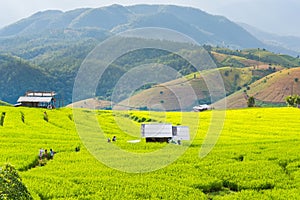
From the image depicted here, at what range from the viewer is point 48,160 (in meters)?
29.8

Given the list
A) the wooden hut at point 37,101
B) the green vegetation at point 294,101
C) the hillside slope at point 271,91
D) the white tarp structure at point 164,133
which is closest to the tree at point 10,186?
the white tarp structure at point 164,133

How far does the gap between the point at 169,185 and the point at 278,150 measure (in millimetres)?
14590

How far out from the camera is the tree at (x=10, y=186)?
1305 centimetres

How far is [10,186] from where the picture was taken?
1315 cm

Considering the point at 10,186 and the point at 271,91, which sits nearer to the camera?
the point at 10,186

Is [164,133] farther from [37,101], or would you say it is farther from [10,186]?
[37,101]

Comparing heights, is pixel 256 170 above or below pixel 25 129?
below

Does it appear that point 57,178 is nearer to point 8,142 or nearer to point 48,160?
point 48,160

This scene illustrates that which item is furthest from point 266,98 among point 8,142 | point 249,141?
point 8,142

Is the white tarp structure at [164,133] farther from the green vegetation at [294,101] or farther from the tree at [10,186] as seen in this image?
the green vegetation at [294,101]

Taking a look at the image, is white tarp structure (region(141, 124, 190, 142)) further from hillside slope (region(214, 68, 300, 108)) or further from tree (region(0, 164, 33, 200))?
hillside slope (region(214, 68, 300, 108))

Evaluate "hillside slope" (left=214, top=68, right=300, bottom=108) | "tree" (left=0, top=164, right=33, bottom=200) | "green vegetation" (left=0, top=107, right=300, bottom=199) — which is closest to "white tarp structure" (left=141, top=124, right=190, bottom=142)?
"green vegetation" (left=0, top=107, right=300, bottom=199)

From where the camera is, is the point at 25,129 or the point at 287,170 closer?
the point at 287,170

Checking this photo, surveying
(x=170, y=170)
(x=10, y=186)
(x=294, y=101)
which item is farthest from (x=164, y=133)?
(x=294, y=101)
